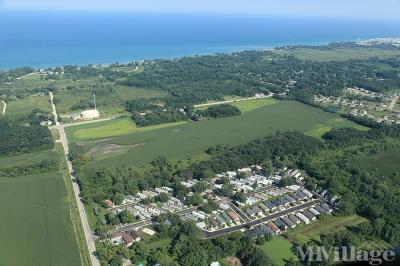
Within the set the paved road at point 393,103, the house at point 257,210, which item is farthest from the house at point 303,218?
the paved road at point 393,103

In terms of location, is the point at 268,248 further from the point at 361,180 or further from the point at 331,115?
the point at 331,115

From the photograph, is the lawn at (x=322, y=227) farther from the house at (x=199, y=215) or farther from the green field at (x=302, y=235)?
the house at (x=199, y=215)

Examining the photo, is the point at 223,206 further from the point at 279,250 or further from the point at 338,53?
the point at 338,53

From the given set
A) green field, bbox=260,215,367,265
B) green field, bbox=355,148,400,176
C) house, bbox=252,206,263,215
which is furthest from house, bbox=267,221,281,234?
green field, bbox=355,148,400,176

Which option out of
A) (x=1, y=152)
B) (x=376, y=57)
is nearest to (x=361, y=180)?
(x=1, y=152)

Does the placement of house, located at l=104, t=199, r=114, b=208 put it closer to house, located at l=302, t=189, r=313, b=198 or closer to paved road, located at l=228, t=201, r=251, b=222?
paved road, located at l=228, t=201, r=251, b=222
